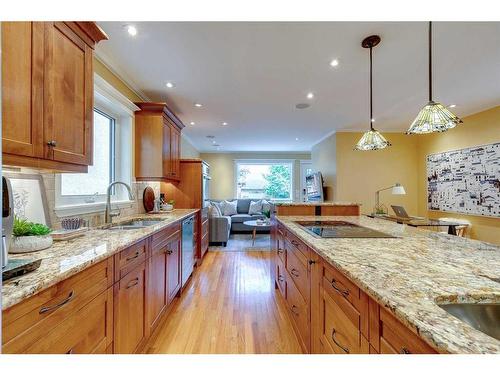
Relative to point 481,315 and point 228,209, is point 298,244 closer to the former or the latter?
point 481,315

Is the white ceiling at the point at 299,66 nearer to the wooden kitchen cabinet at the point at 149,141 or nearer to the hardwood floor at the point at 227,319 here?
the wooden kitchen cabinet at the point at 149,141

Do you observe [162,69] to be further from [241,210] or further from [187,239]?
[241,210]

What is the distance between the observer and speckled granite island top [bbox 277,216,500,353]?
0.56 meters

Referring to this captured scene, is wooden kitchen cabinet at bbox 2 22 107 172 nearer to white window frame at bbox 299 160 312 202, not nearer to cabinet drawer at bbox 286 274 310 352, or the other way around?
cabinet drawer at bbox 286 274 310 352

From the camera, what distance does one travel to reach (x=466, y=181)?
4180 mm

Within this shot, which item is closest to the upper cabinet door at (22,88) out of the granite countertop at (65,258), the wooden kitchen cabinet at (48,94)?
the wooden kitchen cabinet at (48,94)

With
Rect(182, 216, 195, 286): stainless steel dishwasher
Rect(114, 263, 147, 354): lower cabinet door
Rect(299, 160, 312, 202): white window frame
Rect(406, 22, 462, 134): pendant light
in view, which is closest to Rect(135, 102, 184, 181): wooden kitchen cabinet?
Rect(182, 216, 195, 286): stainless steel dishwasher

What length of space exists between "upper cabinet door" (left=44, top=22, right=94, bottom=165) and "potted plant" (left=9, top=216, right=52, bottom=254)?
374mm

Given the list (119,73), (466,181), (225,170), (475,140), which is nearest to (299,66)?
(119,73)

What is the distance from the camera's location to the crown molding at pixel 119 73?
227 cm

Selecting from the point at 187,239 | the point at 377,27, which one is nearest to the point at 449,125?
the point at 377,27

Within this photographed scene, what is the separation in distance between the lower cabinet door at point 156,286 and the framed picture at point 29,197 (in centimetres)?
78

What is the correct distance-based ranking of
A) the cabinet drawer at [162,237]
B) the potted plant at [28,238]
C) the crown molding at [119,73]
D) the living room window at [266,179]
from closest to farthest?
1. the potted plant at [28,238]
2. the cabinet drawer at [162,237]
3. the crown molding at [119,73]
4. the living room window at [266,179]

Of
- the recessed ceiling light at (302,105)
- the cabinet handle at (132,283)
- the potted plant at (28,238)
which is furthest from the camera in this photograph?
the recessed ceiling light at (302,105)
